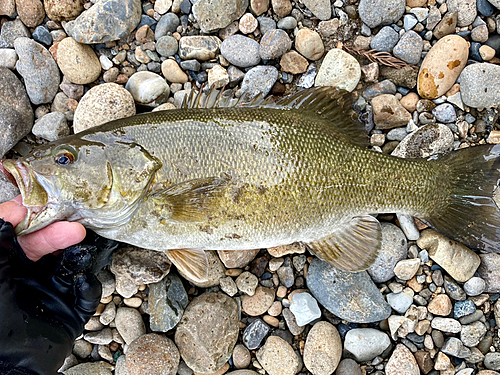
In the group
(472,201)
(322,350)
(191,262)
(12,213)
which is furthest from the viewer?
(322,350)

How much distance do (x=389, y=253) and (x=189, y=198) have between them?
1796mm

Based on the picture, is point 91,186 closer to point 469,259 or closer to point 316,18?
point 316,18

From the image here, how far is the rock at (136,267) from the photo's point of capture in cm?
298

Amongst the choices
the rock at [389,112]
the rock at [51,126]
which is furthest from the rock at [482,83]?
the rock at [51,126]

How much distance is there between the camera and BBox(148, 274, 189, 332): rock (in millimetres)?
3053

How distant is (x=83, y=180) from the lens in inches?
96.2

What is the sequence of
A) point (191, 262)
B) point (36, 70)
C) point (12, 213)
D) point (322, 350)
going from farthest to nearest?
point (36, 70) → point (322, 350) → point (191, 262) → point (12, 213)

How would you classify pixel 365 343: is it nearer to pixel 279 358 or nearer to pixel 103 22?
pixel 279 358

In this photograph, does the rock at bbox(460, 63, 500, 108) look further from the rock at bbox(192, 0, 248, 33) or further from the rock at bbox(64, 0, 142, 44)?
the rock at bbox(64, 0, 142, 44)

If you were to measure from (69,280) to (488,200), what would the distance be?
328 centimetres

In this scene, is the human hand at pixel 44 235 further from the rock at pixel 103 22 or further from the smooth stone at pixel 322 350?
the smooth stone at pixel 322 350

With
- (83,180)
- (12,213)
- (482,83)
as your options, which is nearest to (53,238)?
(12,213)

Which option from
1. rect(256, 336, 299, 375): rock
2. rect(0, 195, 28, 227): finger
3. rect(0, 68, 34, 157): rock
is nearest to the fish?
rect(0, 195, 28, 227): finger

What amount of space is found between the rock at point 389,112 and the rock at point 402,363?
6.41 ft
